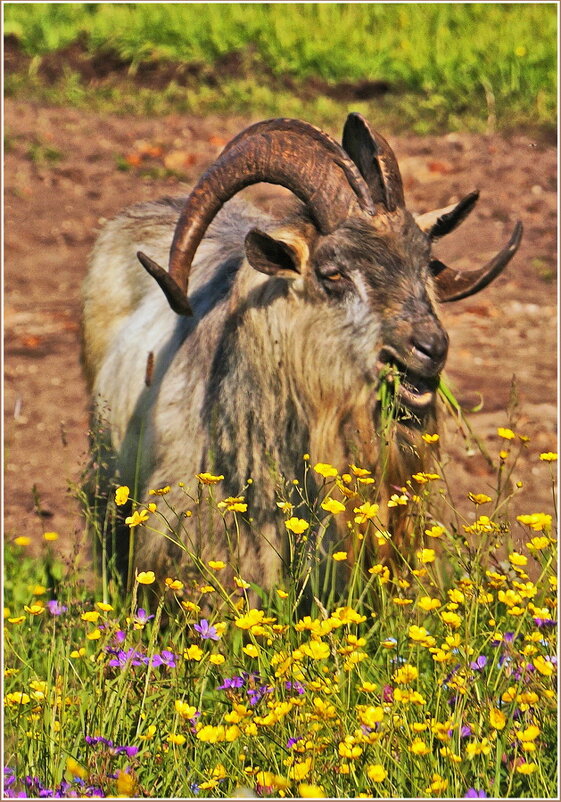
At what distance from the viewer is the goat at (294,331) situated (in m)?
4.64

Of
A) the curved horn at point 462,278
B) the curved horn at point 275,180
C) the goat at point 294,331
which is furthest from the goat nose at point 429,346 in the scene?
the curved horn at point 462,278

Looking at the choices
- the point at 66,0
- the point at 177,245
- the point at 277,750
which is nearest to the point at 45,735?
the point at 277,750

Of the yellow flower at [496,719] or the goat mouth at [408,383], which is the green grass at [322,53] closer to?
the goat mouth at [408,383]

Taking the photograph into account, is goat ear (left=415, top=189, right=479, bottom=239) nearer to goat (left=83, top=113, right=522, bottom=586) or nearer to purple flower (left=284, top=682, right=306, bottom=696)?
goat (left=83, top=113, right=522, bottom=586)

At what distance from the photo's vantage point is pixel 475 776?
3146 mm

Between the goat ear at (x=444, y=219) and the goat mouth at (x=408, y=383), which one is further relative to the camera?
the goat ear at (x=444, y=219)

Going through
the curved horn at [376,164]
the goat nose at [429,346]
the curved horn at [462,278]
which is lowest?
the goat nose at [429,346]

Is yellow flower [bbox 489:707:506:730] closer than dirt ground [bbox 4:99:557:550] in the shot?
Yes

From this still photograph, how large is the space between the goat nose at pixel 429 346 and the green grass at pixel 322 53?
9.30 m

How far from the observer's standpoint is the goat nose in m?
4.41

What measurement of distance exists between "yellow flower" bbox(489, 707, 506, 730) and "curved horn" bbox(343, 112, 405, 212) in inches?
93.8

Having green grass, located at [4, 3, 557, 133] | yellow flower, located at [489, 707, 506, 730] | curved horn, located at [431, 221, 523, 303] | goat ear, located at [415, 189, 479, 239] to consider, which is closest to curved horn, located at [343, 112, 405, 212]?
goat ear, located at [415, 189, 479, 239]

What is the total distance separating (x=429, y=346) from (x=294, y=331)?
684mm

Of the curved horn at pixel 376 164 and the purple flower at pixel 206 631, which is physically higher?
the curved horn at pixel 376 164
